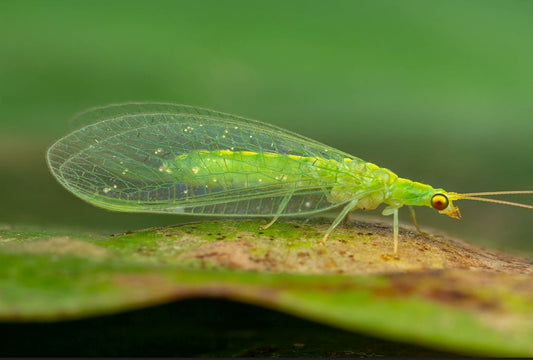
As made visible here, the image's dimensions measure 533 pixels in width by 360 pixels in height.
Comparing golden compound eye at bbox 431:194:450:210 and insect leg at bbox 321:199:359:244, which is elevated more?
golden compound eye at bbox 431:194:450:210

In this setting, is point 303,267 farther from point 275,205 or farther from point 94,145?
point 94,145

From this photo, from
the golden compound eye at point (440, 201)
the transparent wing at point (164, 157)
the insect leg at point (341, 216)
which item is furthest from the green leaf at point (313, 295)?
the golden compound eye at point (440, 201)

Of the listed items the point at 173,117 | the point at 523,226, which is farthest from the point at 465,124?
the point at 173,117

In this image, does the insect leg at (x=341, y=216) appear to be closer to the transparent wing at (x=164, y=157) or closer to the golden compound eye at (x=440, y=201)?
the transparent wing at (x=164, y=157)

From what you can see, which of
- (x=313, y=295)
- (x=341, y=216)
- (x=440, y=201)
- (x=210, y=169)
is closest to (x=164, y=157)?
(x=210, y=169)

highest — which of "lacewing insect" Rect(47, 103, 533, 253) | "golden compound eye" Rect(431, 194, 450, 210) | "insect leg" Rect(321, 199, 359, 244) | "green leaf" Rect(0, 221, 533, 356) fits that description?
"lacewing insect" Rect(47, 103, 533, 253)

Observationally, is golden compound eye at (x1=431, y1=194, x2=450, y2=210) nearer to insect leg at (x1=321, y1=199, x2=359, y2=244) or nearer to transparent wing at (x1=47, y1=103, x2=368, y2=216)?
insect leg at (x1=321, y1=199, x2=359, y2=244)

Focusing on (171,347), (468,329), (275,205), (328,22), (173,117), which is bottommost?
(171,347)

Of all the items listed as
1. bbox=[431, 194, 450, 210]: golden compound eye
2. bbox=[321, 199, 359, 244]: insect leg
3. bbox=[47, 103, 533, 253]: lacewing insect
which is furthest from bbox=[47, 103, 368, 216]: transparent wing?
bbox=[431, 194, 450, 210]: golden compound eye
